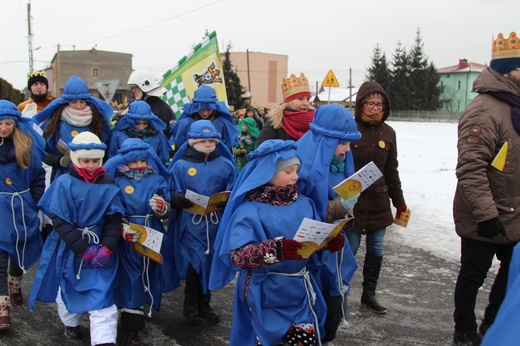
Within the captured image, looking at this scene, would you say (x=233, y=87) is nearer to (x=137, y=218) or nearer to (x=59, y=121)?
(x=59, y=121)

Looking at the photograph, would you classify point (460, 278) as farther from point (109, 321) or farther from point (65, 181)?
point (65, 181)

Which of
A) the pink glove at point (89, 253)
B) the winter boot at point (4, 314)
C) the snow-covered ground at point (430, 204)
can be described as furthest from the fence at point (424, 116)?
the pink glove at point (89, 253)

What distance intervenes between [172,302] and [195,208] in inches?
50.6

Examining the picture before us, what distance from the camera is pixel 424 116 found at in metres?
56.1

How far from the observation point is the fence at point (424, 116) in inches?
2108

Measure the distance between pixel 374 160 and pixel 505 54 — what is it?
4.78 feet

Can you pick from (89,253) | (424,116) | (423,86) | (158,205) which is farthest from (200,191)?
(423,86)

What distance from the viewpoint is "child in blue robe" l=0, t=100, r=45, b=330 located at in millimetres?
4648

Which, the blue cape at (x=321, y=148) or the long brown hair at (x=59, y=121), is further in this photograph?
the long brown hair at (x=59, y=121)

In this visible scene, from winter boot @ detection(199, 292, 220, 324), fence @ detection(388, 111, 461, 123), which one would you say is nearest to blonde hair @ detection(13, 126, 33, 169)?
winter boot @ detection(199, 292, 220, 324)

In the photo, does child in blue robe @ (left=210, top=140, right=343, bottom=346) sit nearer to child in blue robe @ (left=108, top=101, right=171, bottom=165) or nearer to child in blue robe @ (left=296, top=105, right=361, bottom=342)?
child in blue robe @ (left=296, top=105, right=361, bottom=342)

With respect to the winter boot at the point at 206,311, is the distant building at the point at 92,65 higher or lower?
higher

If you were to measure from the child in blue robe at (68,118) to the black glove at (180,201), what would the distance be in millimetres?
1295

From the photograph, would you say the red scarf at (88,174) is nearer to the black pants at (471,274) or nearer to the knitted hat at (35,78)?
the knitted hat at (35,78)
